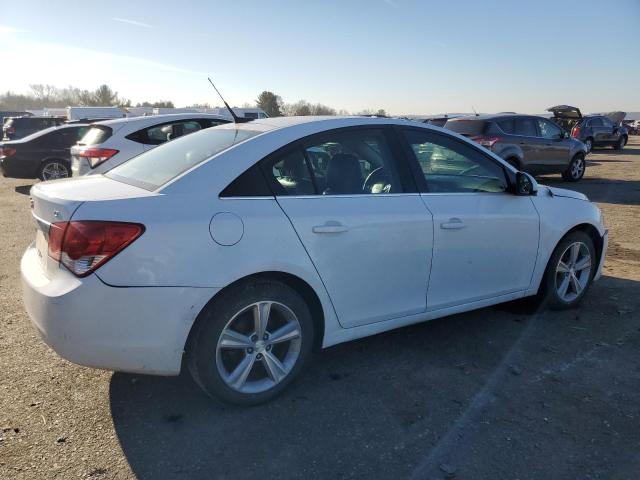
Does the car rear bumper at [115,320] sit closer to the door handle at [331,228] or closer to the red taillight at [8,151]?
the door handle at [331,228]

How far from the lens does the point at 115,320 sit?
2.53 metres

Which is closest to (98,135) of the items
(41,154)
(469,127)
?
(41,154)

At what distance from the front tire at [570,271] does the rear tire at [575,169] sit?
996 cm

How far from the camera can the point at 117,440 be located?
2.69m

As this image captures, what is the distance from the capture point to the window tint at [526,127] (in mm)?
12289

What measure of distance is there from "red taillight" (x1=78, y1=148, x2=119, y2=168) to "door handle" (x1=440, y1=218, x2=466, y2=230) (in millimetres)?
6357

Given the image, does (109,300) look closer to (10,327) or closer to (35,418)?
(35,418)

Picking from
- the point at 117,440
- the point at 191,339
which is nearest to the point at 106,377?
the point at 117,440

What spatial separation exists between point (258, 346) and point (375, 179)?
131cm

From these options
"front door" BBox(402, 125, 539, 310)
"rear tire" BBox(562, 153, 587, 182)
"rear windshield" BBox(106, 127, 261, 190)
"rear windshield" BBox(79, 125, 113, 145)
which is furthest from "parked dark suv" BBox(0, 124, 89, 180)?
"rear tire" BBox(562, 153, 587, 182)

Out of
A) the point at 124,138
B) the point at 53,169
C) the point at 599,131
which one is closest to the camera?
the point at 124,138

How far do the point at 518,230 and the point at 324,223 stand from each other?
171cm

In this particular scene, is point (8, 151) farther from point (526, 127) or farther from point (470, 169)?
point (526, 127)

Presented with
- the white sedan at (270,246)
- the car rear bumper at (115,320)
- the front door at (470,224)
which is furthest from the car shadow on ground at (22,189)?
the front door at (470,224)
